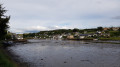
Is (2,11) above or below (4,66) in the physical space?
above

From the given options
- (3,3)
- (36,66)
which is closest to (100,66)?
(36,66)

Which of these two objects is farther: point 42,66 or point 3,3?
point 3,3

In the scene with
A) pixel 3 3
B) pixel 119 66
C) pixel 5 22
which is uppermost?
pixel 3 3

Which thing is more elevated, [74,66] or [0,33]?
[0,33]

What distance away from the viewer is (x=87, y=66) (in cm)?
2003

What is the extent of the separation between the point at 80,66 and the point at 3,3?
26085 millimetres

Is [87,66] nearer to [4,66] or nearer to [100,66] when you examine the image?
[100,66]

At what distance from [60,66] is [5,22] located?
833 inches

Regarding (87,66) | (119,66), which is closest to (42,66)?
(87,66)

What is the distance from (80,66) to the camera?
20.1m

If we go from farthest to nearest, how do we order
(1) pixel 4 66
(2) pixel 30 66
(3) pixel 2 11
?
(3) pixel 2 11 < (2) pixel 30 66 < (1) pixel 4 66

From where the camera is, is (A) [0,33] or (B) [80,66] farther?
(A) [0,33]

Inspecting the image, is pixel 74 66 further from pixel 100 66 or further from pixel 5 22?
pixel 5 22

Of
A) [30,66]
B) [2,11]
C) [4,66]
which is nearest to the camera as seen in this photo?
[4,66]
